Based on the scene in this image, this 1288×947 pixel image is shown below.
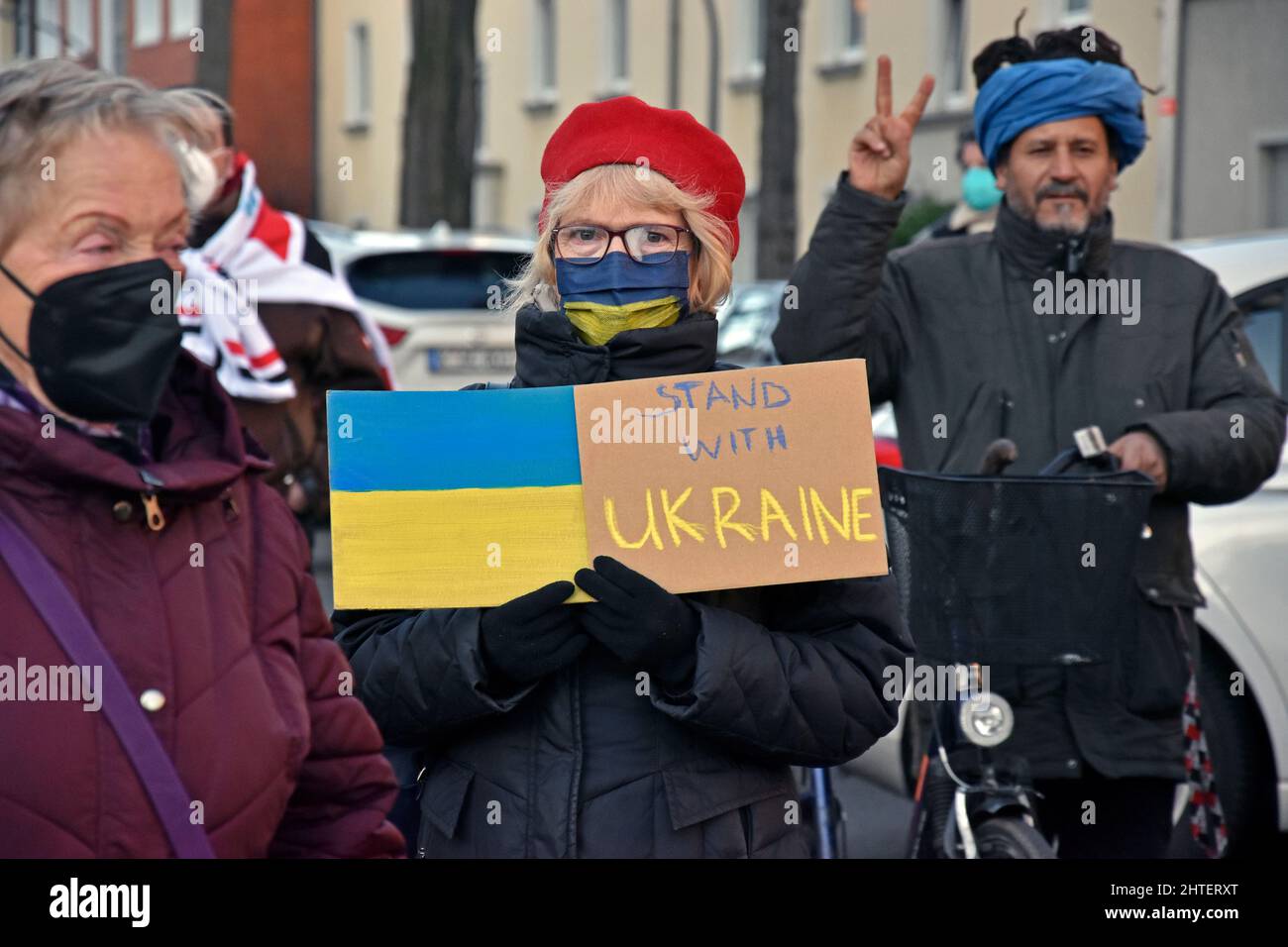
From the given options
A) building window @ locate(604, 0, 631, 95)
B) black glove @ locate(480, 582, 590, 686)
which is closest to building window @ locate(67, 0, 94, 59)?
building window @ locate(604, 0, 631, 95)

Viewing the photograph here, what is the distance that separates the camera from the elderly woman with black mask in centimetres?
224

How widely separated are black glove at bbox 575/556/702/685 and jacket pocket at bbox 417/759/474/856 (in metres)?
0.33

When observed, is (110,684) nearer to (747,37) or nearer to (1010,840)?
(1010,840)

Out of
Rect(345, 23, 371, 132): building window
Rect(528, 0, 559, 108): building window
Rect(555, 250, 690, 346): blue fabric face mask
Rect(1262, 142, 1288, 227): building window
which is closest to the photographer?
Rect(555, 250, 690, 346): blue fabric face mask

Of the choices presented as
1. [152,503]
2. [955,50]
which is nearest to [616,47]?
[955,50]

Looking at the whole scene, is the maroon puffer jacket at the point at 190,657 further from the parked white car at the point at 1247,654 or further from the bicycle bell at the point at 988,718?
the parked white car at the point at 1247,654

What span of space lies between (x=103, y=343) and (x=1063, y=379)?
2.43 meters

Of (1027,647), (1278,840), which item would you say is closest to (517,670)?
(1027,647)

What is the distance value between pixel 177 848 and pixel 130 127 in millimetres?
852

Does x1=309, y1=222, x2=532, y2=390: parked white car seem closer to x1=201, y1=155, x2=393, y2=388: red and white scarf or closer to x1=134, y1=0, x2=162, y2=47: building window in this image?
x1=201, y1=155, x2=393, y2=388: red and white scarf

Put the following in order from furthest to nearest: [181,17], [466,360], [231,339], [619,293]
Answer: [181,17] → [466,360] → [231,339] → [619,293]

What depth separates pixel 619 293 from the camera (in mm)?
3023
